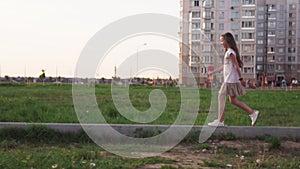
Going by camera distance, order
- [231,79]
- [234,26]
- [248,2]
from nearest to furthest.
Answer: [231,79] → [248,2] → [234,26]

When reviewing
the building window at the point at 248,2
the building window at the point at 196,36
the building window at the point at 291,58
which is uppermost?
the building window at the point at 248,2

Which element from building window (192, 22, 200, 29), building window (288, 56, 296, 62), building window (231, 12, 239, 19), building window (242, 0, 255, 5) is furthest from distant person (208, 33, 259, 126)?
building window (288, 56, 296, 62)

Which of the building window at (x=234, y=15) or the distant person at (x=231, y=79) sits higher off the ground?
the building window at (x=234, y=15)

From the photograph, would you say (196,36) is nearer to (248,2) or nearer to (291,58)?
(248,2)

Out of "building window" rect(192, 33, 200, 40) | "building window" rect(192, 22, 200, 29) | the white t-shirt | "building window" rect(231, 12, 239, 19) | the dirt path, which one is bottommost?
the dirt path

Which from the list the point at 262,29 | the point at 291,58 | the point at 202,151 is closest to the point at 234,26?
the point at 262,29

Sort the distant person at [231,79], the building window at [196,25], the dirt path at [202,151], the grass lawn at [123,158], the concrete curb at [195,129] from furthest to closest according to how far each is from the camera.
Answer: the building window at [196,25] → the distant person at [231,79] → the concrete curb at [195,129] → the dirt path at [202,151] → the grass lawn at [123,158]

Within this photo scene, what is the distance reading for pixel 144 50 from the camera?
20.4 feet

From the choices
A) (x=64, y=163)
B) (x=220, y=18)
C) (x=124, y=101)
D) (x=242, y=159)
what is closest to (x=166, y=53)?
(x=242, y=159)

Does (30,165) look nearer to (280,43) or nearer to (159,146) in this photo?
(159,146)

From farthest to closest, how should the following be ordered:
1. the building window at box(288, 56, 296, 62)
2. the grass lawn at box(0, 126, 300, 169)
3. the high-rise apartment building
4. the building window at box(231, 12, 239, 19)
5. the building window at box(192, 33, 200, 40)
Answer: the building window at box(288, 56, 296, 62), the building window at box(231, 12, 239, 19), the high-rise apartment building, the building window at box(192, 33, 200, 40), the grass lawn at box(0, 126, 300, 169)

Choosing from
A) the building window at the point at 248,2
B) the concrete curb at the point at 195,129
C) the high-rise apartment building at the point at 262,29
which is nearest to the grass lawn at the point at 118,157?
the concrete curb at the point at 195,129

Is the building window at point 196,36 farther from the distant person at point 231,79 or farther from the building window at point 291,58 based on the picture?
the distant person at point 231,79

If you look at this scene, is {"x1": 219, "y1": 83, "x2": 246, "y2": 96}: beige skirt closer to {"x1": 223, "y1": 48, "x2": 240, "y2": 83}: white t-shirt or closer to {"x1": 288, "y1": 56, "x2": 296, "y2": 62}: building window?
{"x1": 223, "y1": 48, "x2": 240, "y2": 83}: white t-shirt
